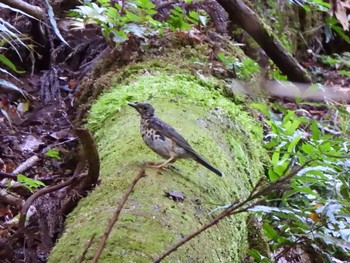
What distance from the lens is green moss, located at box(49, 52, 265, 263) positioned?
227 centimetres

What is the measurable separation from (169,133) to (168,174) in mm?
295

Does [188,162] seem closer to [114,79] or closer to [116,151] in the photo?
[116,151]

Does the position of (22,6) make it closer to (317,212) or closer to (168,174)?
(168,174)

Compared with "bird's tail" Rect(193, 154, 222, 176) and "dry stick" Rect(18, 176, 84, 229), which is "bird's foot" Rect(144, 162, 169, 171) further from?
"dry stick" Rect(18, 176, 84, 229)

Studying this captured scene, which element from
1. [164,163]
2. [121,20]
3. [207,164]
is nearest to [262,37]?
[121,20]

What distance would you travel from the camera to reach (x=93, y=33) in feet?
20.9

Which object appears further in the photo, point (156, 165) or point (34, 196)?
point (156, 165)

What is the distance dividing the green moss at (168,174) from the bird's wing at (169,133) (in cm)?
13

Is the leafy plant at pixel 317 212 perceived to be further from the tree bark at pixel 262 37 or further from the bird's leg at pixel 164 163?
the tree bark at pixel 262 37

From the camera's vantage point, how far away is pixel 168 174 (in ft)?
9.66

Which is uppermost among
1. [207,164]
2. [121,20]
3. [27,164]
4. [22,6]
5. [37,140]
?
[22,6]

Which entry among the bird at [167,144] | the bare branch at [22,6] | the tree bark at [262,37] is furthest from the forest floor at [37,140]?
the tree bark at [262,37]

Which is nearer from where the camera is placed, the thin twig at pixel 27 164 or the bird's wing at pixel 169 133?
the bird's wing at pixel 169 133

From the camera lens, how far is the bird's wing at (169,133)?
10.1ft
